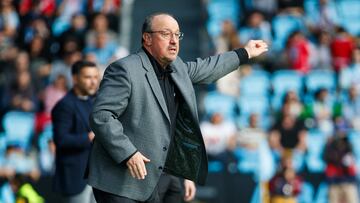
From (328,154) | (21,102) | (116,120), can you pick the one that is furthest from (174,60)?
(21,102)

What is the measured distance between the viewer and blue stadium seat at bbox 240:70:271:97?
18672mm

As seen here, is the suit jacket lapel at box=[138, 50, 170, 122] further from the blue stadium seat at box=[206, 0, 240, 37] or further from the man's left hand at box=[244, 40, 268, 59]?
the blue stadium seat at box=[206, 0, 240, 37]

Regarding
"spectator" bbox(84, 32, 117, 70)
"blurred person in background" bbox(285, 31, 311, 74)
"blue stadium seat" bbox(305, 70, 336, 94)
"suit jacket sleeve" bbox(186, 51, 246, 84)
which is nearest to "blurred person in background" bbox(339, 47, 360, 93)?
"blue stadium seat" bbox(305, 70, 336, 94)

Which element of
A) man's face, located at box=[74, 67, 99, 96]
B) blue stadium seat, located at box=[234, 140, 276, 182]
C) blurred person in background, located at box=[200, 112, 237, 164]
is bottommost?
blue stadium seat, located at box=[234, 140, 276, 182]

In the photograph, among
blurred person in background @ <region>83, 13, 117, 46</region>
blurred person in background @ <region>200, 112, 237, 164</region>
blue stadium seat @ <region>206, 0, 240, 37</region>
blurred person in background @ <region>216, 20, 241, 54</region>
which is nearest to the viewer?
blurred person in background @ <region>200, 112, 237, 164</region>

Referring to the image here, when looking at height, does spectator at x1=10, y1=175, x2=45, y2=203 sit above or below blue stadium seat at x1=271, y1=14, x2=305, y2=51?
below

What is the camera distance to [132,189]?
6.80m

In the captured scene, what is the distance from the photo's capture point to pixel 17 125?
696 inches

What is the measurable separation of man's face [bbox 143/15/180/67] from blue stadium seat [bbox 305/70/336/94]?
39.4 feet

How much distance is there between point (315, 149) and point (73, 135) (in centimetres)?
916

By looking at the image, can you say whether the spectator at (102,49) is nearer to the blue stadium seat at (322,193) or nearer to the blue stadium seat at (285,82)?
the blue stadium seat at (285,82)

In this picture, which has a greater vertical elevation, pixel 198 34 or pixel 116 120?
pixel 116 120

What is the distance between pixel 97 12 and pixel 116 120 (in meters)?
12.8

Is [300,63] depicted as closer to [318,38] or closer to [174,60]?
[318,38]
